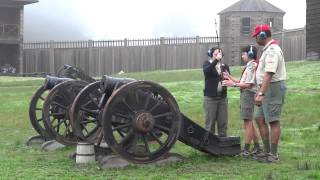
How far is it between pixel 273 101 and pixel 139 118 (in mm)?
1659

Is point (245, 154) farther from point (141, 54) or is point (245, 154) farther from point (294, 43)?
point (141, 54)

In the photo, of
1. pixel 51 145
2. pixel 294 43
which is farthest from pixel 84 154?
pixel 294 43

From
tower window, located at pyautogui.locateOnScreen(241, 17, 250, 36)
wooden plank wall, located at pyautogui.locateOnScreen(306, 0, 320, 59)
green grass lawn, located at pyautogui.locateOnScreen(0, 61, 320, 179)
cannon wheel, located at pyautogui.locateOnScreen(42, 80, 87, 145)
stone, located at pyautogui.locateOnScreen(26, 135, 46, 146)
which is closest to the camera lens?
green grass lawn, located at pyautogui.locateOnScreen(0, 61, 320, 179)

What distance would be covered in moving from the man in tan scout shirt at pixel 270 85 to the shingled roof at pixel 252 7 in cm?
4118

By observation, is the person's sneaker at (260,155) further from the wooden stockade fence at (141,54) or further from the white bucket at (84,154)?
the wooden stockade fence at (141,54)

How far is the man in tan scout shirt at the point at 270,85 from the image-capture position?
789 cm

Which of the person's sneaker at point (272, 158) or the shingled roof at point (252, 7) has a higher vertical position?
the shingled roof at point (252, 7)

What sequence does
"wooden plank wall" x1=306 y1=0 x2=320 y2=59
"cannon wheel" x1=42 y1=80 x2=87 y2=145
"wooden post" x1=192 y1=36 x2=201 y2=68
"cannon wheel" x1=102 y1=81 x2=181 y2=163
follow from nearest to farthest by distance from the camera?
"cannon wheel" x1=102 y1=81 x2=181 y2=163
"cannon wheel" x1=42 y1=80 x2=87 y2=145
"wooden plank wall" x1=306 y1=0 x2=320 y2=59
"wooden post" x1=192 y1=36 x2=201 y2=68

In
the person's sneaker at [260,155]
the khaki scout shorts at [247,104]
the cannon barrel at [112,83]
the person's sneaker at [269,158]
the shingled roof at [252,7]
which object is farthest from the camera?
the shingled roof at [252,7]

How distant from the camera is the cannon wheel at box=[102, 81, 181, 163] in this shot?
761 centimetres

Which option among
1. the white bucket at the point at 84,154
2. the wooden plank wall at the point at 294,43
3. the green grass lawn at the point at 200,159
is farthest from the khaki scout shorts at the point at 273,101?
the wooden plank wall at the point at 294,43

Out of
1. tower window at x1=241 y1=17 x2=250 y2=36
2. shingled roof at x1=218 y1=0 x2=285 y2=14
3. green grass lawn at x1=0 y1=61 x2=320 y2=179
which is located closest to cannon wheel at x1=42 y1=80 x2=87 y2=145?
green grass lawn at x1=0 y1=61 x2=320 y2=179

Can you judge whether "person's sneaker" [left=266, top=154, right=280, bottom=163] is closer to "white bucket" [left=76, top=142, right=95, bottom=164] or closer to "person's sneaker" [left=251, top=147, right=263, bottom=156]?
"person's sneaker" [left=251, top=147, right=263, bottom=156]

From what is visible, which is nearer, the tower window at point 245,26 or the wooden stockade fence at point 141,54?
the wooden stockade fence at point 141,54
